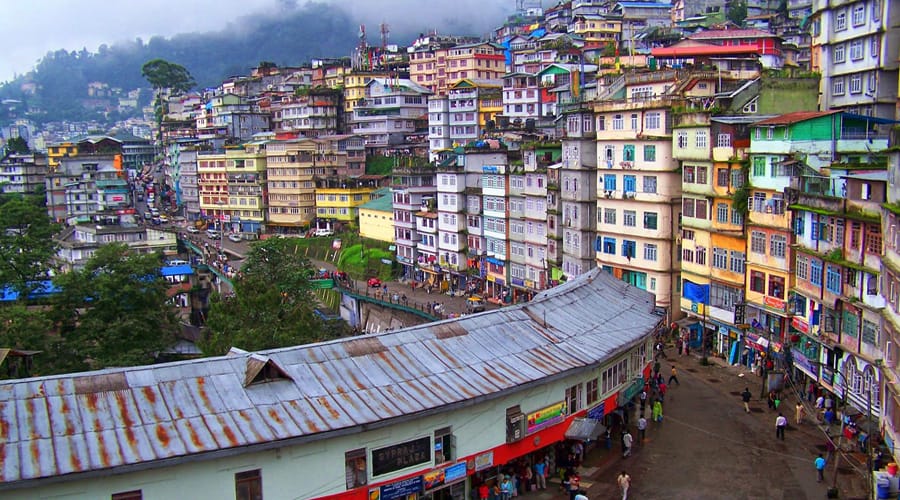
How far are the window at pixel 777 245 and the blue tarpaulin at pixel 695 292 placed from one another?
19.2 feet

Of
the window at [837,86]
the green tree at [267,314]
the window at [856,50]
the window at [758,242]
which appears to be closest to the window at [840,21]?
the window at [856,50]

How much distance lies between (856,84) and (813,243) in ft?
65.4

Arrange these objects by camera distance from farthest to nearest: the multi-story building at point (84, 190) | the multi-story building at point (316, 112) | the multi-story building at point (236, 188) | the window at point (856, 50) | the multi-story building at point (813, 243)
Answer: the multi-story building at point (316, 112), the multi-story building at point (84, 190), the multi-story building at point (236, 188), the window at point (856, 50), the multi-story building at point (813, 243)

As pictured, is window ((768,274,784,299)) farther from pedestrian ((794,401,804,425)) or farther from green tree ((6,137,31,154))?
green tree ((6,137,31,154))

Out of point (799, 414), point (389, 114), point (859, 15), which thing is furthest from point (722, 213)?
point (389, 114)

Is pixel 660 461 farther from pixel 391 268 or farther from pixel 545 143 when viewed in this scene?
pixel 391 268

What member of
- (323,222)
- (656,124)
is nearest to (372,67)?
(323,222)

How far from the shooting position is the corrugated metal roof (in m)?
Result: 21.0

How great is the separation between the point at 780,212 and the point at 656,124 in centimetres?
1171

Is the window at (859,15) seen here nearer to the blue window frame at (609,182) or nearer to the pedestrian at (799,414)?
the blue window frame at (609,182)

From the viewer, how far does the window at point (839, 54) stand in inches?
2067

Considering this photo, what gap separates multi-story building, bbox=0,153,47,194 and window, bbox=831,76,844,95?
10257 centimetres

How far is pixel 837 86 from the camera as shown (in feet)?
176

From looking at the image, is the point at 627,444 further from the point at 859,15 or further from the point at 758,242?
the point at 859,15
